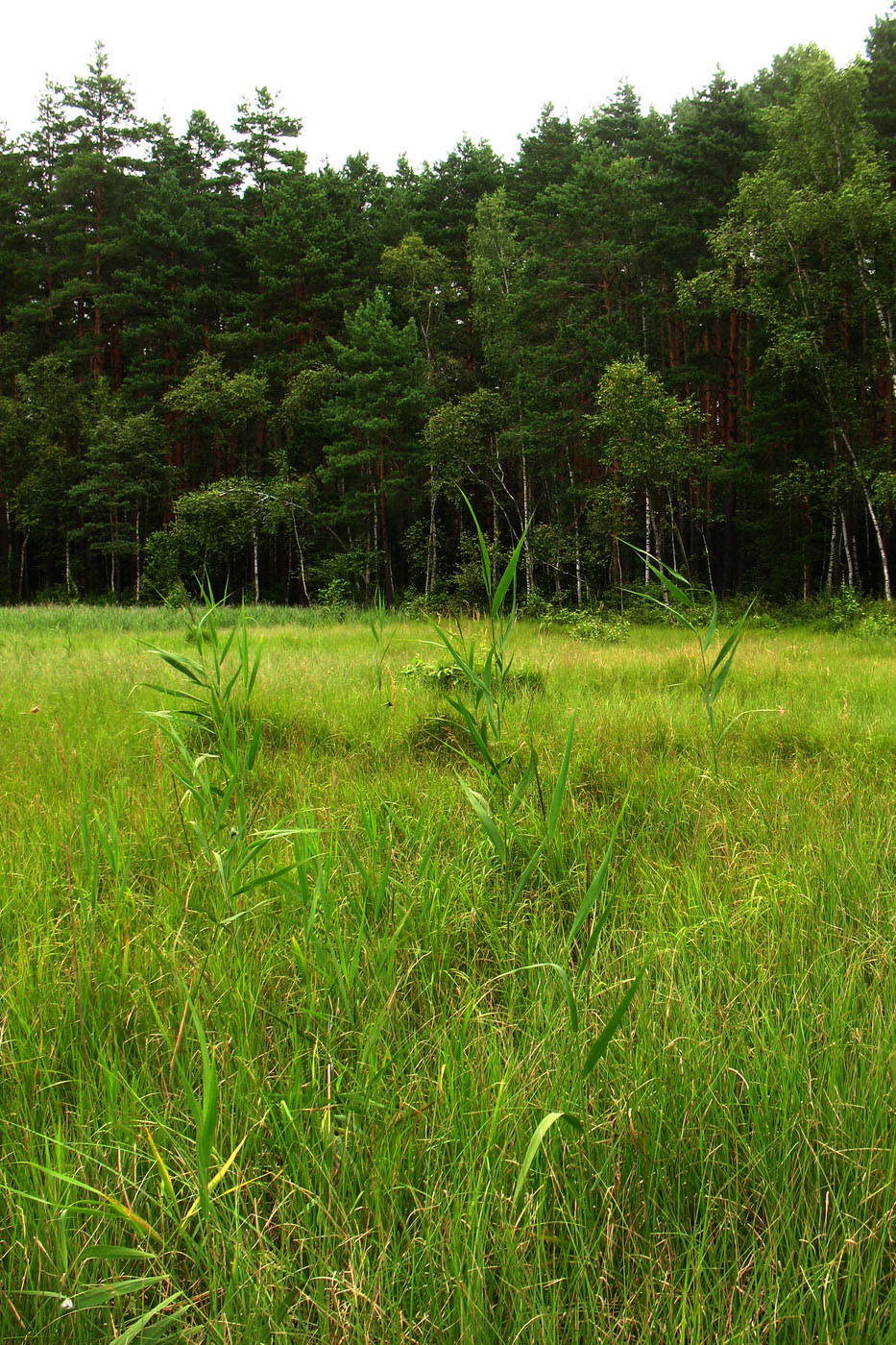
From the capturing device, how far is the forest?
60.8 feet

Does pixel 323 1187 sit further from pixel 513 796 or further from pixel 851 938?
pixel 851 938

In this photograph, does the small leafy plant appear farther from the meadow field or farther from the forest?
the forest

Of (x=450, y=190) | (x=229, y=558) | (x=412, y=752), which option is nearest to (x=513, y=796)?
(x=412, y=752)

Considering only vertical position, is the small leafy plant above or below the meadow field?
above

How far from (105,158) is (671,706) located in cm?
4046

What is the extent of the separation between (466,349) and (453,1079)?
1230 inches

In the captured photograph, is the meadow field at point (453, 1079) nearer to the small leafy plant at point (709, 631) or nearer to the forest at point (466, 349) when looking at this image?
the small leafy plant at point (709, 631)

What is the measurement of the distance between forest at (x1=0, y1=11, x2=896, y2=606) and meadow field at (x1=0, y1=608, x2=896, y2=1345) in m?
16.2

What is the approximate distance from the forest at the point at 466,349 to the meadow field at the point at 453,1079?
16180 millimetres

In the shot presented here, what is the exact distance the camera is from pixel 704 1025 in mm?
1371

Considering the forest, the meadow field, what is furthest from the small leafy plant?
the forest

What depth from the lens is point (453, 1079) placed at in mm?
1241

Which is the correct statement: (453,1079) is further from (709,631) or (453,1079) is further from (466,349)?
(466,349)

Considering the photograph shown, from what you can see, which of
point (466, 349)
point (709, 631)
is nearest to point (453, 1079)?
point (709, 631)
